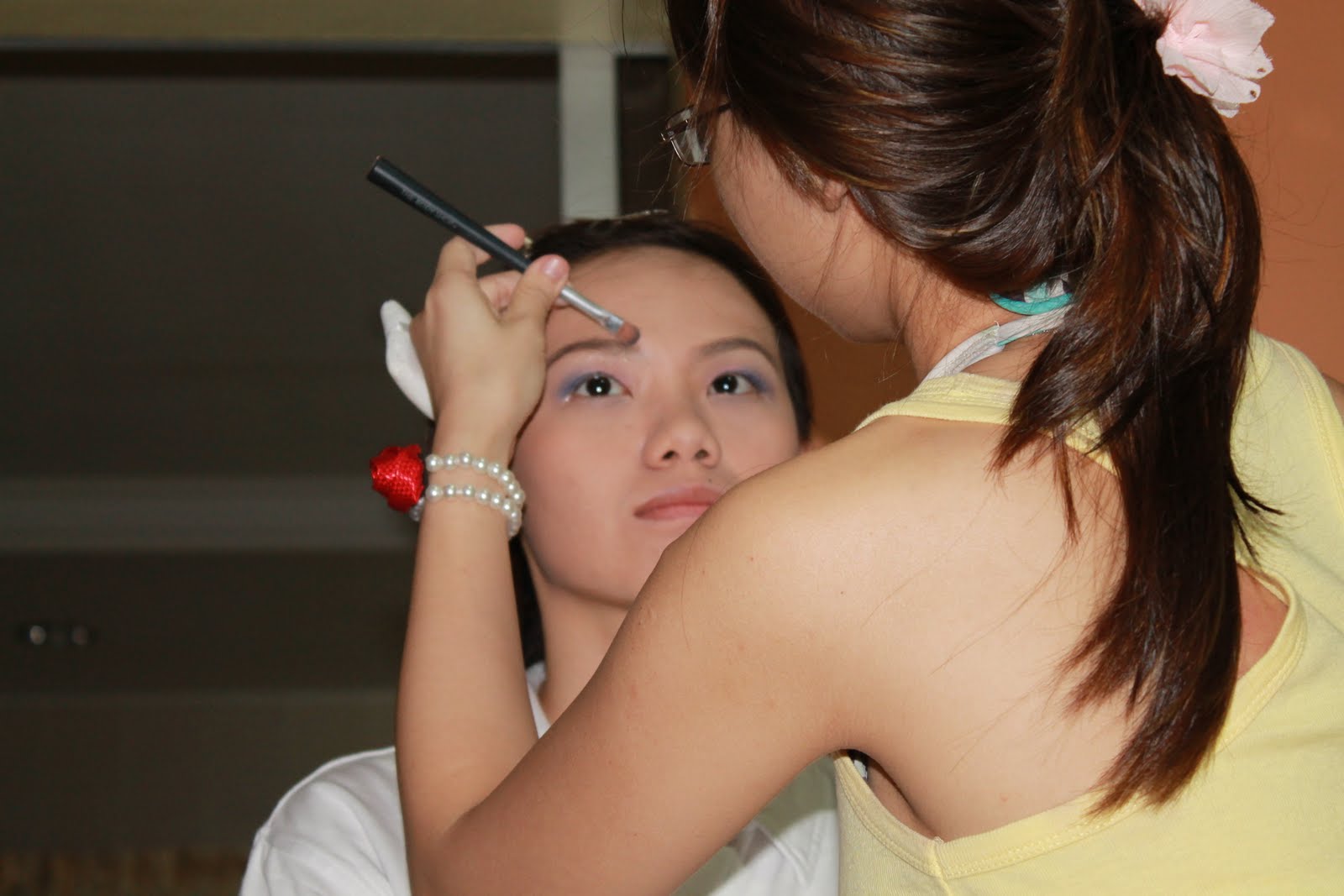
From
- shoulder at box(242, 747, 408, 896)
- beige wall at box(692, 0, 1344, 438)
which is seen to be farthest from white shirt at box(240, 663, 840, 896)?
beige wall at box(692, 0, 1344, 438)

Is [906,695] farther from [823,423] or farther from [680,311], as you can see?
[823,423]

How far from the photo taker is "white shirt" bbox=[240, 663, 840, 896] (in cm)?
111

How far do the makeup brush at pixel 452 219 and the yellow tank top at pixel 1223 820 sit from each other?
53cm

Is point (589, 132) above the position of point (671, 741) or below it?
above

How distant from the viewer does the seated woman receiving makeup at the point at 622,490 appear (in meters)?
1.16

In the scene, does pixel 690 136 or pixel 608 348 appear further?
pixel 608 348

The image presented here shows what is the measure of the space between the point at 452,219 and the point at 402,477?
215 millimetres

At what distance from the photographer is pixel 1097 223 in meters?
0.68

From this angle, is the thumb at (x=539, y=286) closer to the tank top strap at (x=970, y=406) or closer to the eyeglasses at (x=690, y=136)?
the eyeglasses at (x=690, y=136)

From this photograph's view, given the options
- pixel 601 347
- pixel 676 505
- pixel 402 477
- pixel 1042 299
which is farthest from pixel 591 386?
pixel 1042 299

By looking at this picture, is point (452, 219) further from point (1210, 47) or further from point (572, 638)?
point (1210, 47)

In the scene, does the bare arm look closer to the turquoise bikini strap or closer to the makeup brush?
the turquoise bikini strap

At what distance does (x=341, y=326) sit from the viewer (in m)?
4.05

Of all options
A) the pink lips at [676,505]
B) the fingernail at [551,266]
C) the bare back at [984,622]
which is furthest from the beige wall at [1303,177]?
the bare back at [984,622]
